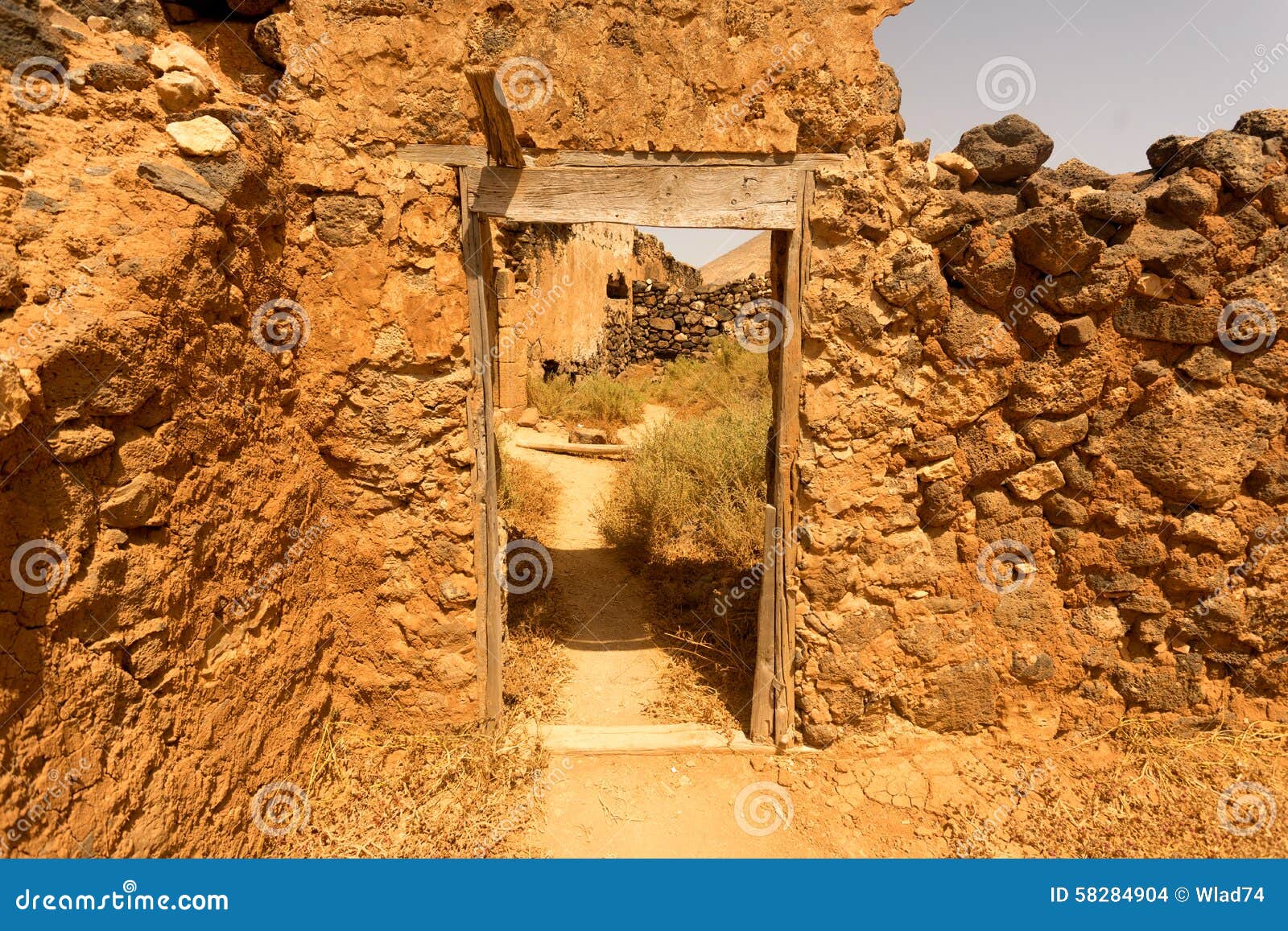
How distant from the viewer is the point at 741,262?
44.8m

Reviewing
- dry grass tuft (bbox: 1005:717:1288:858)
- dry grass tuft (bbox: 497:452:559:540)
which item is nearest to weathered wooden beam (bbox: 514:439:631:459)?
dry grass tuft (bbox: 497:452:559:540)

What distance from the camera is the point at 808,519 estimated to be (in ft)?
10.1

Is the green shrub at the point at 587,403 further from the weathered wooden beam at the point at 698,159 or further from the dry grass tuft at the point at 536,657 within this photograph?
the weathered wooden beam at the point at 698,159

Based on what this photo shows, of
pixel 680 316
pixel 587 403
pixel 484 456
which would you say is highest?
pixel 680 316

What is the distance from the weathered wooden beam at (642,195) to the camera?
9.13ft

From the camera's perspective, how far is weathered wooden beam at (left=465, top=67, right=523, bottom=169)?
225 cm

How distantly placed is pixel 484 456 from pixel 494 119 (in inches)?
54.8

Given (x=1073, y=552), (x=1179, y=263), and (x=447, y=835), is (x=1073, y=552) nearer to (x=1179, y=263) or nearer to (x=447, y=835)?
(x=1179, y=263)

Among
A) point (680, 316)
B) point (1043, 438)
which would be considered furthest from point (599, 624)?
point (680, 316)

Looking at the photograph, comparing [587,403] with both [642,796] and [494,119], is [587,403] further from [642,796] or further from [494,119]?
[494,119]

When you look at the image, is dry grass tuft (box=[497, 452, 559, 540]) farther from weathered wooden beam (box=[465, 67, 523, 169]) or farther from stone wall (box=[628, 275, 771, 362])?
stone wall (box=[628, 275, 771, 362])

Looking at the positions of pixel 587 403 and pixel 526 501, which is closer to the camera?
pixel 526 501

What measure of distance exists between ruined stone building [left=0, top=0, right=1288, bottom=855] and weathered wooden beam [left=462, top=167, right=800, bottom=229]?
11cm

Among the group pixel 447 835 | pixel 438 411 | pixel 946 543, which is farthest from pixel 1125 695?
pixel 438 411
